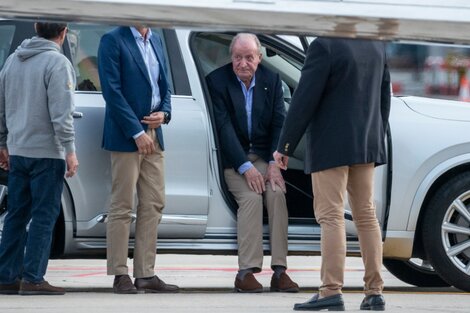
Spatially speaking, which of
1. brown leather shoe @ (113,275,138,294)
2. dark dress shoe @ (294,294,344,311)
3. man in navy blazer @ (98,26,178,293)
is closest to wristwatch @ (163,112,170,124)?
man in navy blazer @ (98,26,178,293)

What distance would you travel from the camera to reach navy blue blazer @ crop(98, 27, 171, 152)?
8.12 meters

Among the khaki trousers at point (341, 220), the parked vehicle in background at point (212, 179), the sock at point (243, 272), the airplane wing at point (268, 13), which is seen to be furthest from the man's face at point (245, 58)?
the airplane wing at point (268, 13)

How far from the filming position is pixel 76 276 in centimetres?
988

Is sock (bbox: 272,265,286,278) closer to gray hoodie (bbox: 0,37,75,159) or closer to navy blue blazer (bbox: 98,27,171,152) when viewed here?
navy blue blazer (bbox: 98,27,171,152)

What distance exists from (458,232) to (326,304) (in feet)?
5.28

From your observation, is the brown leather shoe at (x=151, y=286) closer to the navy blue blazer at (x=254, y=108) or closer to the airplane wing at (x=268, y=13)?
the navy blue blazer at (x=254, y=108)

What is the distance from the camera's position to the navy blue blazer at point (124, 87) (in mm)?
8117

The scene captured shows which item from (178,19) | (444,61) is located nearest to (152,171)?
(178,19)

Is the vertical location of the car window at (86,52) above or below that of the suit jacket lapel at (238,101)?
above

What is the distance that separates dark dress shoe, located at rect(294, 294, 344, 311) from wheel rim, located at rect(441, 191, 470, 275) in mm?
1475

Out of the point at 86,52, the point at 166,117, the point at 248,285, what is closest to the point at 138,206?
the point at 166,117

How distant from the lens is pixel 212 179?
8484 millimetres

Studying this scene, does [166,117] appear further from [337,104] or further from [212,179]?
[337,104]

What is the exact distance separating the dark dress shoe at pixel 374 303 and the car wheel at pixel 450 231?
48.9 inches
